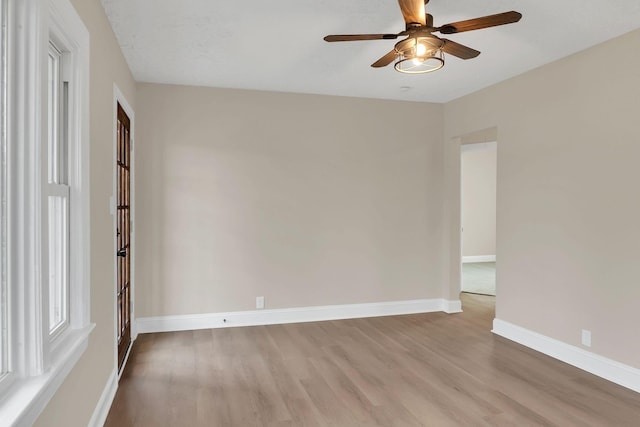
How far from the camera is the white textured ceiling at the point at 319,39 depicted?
2625 mm

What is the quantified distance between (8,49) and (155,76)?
2873 millimetres

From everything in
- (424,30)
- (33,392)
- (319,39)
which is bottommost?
(33,392)

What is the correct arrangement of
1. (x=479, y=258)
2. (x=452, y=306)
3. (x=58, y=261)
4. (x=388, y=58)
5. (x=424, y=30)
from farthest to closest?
1. (x=479, y=258)
2. (x=452, y=306)
3. (x=388, y=58)
4. (x=424, y=30)
5. (x=58, y=261)

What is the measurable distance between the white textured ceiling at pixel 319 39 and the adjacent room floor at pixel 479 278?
3.32 m

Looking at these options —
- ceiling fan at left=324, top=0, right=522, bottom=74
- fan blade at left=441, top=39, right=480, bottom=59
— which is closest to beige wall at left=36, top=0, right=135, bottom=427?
ceiling fan at left=324, top=0, right=522, bottom=74

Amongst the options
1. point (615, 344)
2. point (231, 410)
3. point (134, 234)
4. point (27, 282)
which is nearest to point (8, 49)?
point (27, 282)

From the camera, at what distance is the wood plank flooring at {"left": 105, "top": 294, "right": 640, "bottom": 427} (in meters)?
2.64

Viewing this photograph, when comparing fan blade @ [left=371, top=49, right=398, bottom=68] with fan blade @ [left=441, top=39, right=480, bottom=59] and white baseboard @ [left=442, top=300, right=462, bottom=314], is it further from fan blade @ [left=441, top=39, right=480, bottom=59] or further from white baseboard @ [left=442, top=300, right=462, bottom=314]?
white baseboard @ [left=442, top=300, right=462, bottom=314]

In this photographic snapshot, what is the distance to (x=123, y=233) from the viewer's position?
3703mm

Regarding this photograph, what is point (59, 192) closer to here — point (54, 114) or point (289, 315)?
point (54, 114)

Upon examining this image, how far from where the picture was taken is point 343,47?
3.29 m

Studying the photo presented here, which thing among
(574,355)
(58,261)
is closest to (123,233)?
(58,261)

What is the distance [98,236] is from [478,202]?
28.2 feet

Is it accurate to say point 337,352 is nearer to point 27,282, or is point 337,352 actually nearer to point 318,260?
point 318,260
